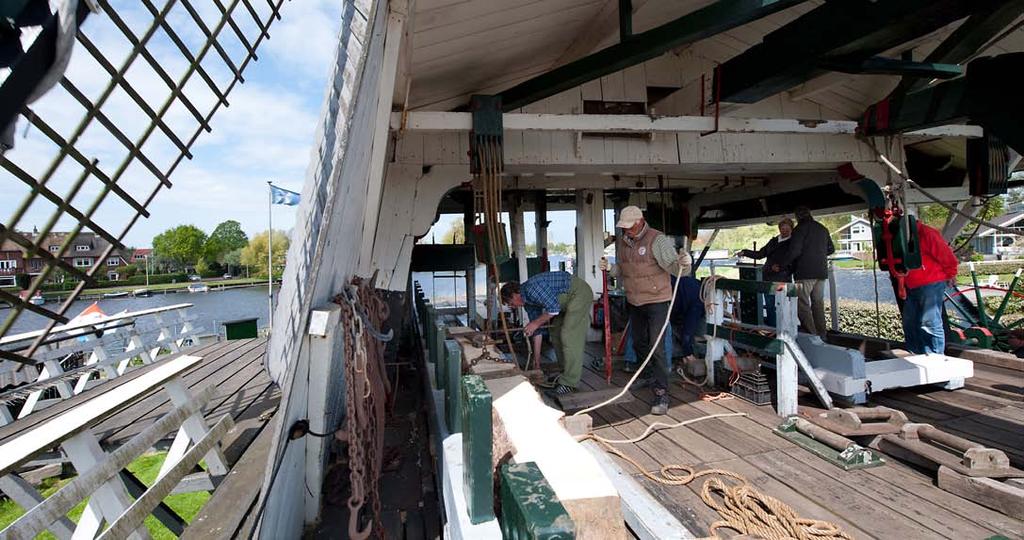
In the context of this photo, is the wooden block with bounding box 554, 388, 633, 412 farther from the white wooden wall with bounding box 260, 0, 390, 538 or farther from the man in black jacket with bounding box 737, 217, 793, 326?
the man in black jacket with bounding box 737, 217, 793, 326

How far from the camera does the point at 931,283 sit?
3955 mm

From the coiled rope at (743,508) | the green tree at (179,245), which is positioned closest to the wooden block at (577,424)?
the coiled rope at (743,508)

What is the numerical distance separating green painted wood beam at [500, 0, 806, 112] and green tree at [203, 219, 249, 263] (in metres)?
60.3

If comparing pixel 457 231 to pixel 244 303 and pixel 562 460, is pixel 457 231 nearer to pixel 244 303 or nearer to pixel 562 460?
pixel 562 460

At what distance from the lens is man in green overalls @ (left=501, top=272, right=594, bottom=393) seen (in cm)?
403

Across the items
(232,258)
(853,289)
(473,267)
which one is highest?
(232,258)

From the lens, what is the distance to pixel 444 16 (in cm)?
291

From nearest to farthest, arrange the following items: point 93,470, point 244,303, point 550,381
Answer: point 93,470
point 550,381
point 244,303

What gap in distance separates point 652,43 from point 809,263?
297cm

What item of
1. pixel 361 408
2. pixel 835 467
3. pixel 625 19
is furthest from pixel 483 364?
pixel 625 19

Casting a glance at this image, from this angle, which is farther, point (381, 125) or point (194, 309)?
point (194, 309)

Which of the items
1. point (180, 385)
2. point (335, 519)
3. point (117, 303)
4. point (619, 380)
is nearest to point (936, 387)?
point (619, 380)

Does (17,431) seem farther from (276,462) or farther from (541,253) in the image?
(541,253)

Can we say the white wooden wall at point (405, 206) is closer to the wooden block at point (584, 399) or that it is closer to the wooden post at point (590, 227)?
the wooden block at point (584, 399)
